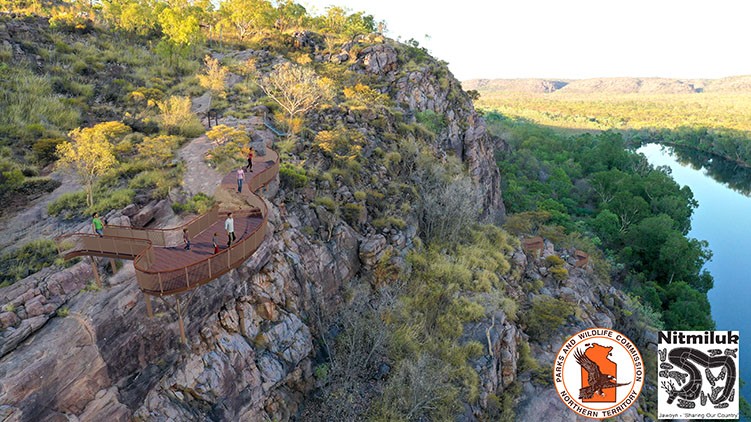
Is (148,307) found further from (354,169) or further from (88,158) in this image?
(354,169)

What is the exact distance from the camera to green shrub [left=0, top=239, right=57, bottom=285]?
1276 cm

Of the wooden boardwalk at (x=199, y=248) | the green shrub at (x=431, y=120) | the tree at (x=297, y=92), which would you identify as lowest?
the wooden boardwalk at (x=199, y=248)

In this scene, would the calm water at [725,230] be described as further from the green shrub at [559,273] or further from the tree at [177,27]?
the tree at [177,27]

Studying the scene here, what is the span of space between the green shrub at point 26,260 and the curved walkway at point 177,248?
2.59 feet

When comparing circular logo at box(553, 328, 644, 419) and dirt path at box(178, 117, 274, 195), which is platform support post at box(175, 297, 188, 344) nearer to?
dirt path at box(178, 117, 274, 195)

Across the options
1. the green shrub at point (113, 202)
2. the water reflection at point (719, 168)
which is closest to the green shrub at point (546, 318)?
the green shrub at point (113, 202)

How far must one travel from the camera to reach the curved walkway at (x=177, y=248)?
38.0 feet

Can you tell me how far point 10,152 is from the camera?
65.9 feet

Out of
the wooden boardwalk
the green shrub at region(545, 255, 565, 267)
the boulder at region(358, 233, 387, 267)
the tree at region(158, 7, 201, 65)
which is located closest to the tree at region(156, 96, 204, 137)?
the wooden boardwalk

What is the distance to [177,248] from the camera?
46.9 ft

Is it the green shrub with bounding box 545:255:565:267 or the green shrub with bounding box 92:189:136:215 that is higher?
the green shrub with bounding box 92:189:136:215

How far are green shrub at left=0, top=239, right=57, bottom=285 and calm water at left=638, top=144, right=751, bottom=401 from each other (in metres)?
48.1

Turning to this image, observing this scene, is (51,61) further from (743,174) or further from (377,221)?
(743,174)

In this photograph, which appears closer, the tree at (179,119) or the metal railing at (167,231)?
the metal railing at (167,231)
